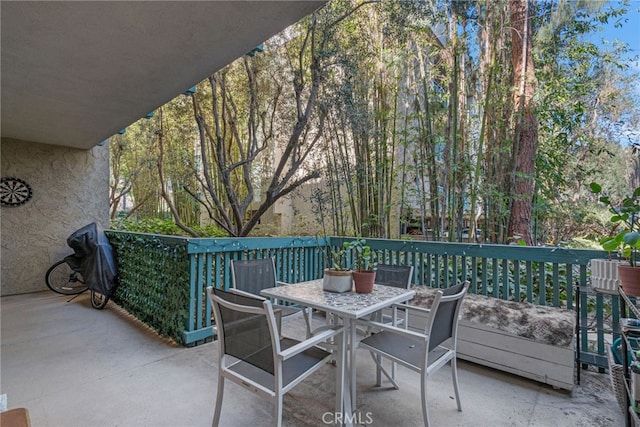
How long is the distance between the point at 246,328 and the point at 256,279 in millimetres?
1154

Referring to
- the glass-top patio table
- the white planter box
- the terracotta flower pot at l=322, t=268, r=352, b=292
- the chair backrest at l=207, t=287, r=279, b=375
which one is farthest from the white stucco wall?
the white planter box

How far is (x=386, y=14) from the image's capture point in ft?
13.5

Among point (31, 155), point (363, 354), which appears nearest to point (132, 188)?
point (31, 155)

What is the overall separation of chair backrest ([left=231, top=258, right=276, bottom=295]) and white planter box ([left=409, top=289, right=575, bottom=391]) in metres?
Result: 1.78

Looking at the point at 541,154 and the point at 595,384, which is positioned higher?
the point at 541,154

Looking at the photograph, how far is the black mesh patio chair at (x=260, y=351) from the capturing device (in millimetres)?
1495

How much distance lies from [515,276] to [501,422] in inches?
55.3

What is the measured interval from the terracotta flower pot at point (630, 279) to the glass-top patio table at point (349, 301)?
1.30 meters

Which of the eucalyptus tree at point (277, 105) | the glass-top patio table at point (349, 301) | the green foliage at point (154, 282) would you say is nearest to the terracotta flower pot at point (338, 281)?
the glass-top patio table at point (349, 301)

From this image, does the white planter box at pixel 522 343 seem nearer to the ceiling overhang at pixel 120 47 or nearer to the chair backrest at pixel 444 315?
the chair backrest at pixel 444 315

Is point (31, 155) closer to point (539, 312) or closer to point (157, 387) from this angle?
point (157, 387)

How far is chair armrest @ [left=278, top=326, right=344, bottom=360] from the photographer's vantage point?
1494 mm

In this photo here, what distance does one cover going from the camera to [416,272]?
363cm

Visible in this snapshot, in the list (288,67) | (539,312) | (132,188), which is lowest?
(539,312)
